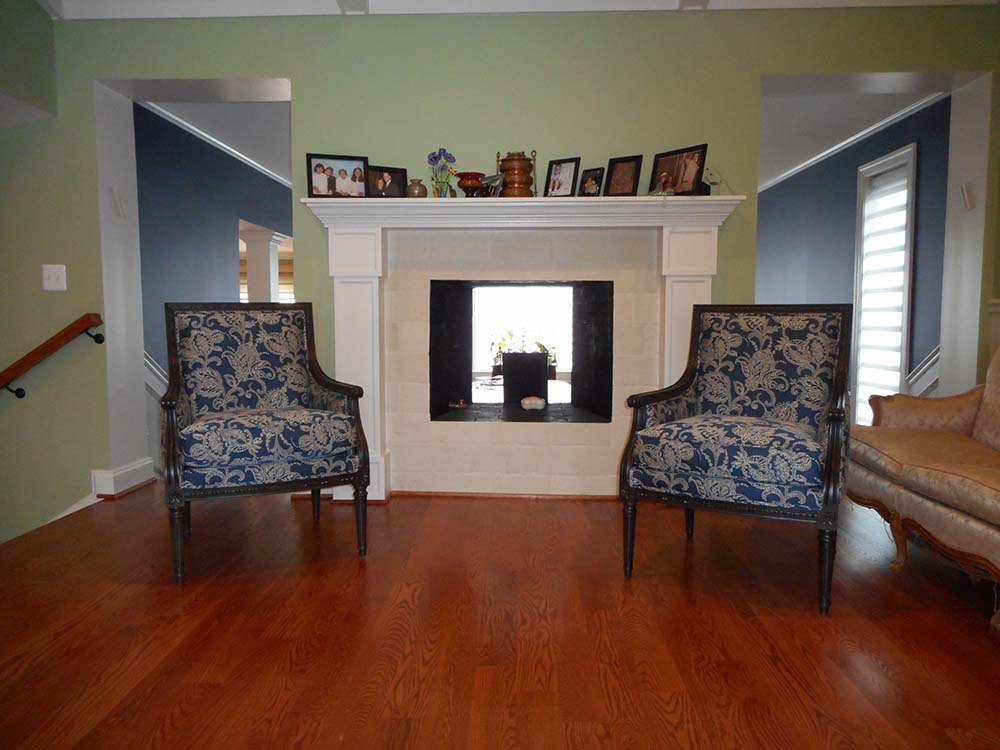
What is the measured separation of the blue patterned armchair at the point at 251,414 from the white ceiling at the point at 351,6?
4.81 feet

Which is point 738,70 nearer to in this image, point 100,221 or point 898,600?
point 898,600

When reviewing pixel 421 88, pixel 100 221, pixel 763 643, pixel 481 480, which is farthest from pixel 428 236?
pixel 763 643

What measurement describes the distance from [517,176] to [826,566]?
2.05 m

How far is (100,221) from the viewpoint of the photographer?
11.3 ft

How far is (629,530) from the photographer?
237 centimetres

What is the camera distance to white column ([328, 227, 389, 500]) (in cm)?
328

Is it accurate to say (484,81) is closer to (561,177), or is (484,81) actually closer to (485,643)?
(561,177)

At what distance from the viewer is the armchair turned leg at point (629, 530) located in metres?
2.37

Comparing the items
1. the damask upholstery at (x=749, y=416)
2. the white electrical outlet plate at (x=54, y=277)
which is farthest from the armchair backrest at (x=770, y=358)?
the white electrical outlet plate at (x=54, y=277)

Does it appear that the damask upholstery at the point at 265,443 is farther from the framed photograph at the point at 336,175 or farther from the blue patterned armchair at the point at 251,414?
the framed photograph at the point at 336,175

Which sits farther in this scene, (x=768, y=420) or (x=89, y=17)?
(x=89, y=17)

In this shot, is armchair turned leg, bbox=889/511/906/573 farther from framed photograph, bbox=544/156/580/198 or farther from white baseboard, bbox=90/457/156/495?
white baseboard, bbox=90/457/156/495

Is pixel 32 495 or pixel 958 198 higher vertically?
pixel 958 198

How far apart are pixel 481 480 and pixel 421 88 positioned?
1.93 meters
